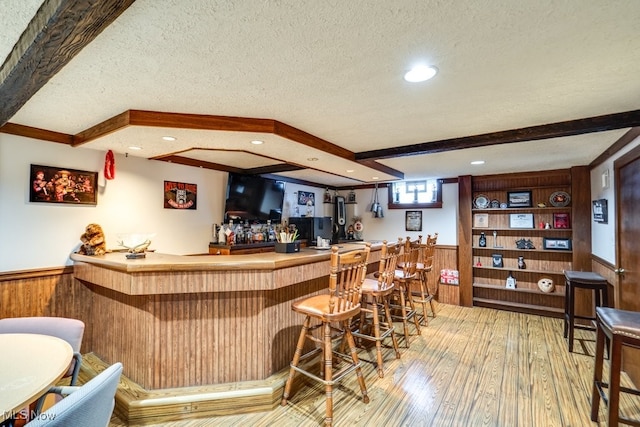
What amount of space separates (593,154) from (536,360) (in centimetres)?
239

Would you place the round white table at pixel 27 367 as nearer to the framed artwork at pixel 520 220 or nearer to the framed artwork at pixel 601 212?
the framed artwork at pixel 601 212

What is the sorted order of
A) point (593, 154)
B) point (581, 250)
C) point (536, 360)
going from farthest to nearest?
point (581, 250)
point (593, 154)
point (536, 360)

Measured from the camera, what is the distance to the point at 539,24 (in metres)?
1.26

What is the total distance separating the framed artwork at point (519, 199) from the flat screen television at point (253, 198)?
3.69 m

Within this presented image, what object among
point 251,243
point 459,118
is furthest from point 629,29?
point 251,243

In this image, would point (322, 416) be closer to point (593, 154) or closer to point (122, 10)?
point (122, 10)

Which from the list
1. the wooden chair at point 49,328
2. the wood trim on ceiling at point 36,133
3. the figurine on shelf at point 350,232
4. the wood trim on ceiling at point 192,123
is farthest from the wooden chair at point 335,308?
the figurine on shelf at point 350,232

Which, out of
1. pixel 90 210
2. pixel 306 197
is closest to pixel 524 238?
pixel 306 197

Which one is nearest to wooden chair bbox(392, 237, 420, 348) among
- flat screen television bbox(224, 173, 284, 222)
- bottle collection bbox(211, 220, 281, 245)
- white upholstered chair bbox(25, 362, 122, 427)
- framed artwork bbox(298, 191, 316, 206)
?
bottle collection bbox(211, 220, 281, 245)

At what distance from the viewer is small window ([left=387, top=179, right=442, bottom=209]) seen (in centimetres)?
549

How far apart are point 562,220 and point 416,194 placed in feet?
7.23

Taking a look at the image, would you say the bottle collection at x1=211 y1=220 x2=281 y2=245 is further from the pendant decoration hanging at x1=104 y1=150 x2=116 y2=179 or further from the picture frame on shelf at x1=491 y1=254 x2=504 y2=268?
the picture frame on shelf at x1=491 y1=254 x2=504 y2=268

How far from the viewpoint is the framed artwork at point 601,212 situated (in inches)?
130

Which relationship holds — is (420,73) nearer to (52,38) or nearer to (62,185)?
(52,38)
